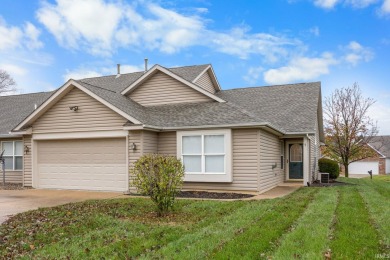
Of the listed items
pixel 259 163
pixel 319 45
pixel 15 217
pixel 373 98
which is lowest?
pixel 15 217

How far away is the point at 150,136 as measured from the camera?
1413 centimetres

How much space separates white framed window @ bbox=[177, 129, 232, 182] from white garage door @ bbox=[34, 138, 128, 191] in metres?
2.47

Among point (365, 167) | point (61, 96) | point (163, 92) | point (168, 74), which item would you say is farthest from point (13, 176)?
point (365, 167)

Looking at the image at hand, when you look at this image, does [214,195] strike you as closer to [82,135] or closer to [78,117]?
[82,135]

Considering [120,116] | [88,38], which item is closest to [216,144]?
[120,116]

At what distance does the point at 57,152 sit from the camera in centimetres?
1521

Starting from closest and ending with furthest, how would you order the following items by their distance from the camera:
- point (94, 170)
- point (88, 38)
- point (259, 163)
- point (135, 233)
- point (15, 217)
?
point (135, 233)
point (15, 217)
point (259, 163)
point (94, 170)
point (88, 38)

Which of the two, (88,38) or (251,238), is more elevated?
(88,38)

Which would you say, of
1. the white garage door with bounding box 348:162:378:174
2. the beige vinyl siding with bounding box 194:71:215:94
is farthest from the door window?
the white garage door with bounding box 348:162:378:174

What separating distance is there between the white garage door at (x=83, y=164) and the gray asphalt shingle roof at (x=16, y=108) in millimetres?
4707

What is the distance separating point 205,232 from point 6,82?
47479 millimetres

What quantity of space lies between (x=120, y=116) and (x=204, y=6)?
6.07 meters

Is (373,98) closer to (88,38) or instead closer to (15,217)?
(88,38)

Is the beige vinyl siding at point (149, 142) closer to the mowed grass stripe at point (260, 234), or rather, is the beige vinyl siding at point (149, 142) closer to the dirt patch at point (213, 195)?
the dirt patch at point (213, 195)
